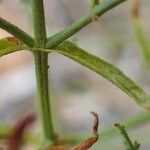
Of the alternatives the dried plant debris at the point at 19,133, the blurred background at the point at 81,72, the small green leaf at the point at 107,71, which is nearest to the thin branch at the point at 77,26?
the small green leaf at the point at 107,71

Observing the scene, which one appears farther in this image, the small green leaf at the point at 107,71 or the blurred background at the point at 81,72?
the blurred background at the point at 81,72

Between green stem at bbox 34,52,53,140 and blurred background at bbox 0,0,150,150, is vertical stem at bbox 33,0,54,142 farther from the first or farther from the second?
blurred background at bbox 0,0,150,150

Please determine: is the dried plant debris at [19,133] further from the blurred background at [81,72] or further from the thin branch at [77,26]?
the blurred background at [81,72]

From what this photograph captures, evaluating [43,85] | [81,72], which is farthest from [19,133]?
[81,72]

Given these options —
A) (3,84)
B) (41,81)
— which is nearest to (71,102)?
(3,84)

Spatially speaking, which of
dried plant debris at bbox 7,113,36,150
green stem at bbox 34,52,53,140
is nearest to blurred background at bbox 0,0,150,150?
green stem at bbox 34,52,53,140

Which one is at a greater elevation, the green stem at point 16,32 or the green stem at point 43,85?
the green stem at point 16,32
